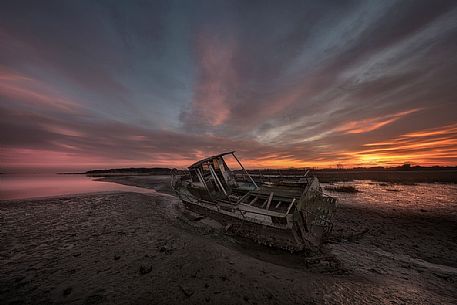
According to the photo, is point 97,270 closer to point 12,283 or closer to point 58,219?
point 12,283

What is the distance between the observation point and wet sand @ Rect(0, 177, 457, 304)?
529 cm

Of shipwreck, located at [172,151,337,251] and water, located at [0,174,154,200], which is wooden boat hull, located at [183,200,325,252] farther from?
water, located at [0,174,154,200]

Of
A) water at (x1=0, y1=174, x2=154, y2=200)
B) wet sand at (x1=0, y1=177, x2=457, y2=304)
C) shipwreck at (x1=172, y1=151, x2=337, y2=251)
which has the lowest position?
wet sand at (x1=0, y1=177, x2=457, y2=304)

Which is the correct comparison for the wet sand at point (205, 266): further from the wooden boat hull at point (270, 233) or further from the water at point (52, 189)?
the water at point (52, 189)

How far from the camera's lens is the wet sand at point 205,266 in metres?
5.29

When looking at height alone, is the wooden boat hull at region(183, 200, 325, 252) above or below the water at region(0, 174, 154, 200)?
below

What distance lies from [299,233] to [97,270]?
7664 mm

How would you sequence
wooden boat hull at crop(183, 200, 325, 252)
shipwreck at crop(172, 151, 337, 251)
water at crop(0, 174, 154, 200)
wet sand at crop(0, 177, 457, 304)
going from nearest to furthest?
wet sand at crop(0, 177, 457, 304) < wooden boat hull at crop(183, 200, 325, 252) < shipwreck at crop(172, 151, 337, 251) < water at crop(0, 174, 154, 200)

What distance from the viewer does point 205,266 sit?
22.2 ft

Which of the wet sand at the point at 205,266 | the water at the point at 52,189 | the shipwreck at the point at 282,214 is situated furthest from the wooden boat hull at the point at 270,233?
the water at the point at 52,189

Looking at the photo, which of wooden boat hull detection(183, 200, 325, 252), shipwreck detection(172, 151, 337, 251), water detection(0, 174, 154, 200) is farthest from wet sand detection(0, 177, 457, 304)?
water detection(0, 174, 154, 200)

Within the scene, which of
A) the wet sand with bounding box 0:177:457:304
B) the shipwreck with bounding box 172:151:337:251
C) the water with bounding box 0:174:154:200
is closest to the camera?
the wet sand with bounding box 0:177:457:304

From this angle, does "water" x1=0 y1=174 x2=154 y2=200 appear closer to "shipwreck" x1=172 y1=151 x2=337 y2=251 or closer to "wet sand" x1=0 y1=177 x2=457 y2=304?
"wet sand" x1=0 y1=177 x2=457 y2=304

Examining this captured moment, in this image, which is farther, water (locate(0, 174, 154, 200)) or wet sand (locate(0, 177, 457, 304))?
water (locate(0, 174, 154, 200))
